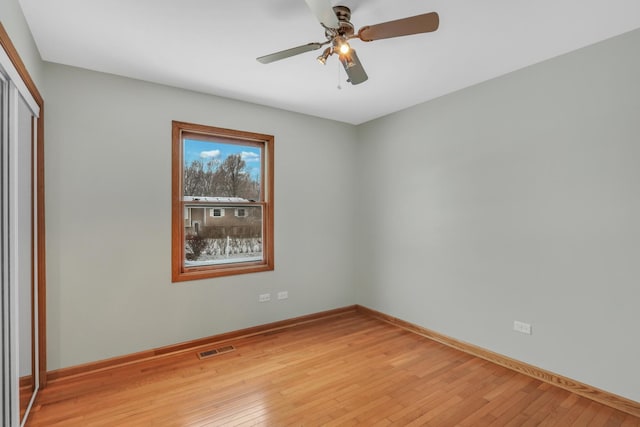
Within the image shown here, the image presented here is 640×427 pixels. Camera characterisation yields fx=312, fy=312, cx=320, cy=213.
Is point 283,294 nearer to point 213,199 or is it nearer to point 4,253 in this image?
point 213,199

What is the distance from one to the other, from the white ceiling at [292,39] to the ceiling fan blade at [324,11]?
0.36 metres

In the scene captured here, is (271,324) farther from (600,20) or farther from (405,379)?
(600,20)

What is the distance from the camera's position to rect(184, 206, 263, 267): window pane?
3512mm

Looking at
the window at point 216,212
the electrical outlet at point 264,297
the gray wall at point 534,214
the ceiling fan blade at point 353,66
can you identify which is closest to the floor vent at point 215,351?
the electrical outlet at point 264,297

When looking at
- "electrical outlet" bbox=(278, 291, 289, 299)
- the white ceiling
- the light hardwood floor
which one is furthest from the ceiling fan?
"electrical outlet" bbox=(278, 291, 289, 299)

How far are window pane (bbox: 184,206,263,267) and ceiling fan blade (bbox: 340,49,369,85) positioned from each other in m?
2.20

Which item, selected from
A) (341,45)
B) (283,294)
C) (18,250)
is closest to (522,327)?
(283,294)

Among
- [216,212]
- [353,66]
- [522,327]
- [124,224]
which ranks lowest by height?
[522,327]

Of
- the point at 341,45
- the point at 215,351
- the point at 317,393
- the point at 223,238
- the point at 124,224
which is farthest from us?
the point at 223,238

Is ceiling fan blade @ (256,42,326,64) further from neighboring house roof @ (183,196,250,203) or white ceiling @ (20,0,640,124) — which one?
neighboring house roof @ (183,196,250,203)

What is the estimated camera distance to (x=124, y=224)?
9.71 feet

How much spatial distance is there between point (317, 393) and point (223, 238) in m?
2.03

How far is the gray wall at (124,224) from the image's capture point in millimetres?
2705

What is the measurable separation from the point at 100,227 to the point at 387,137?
3.39 metres
